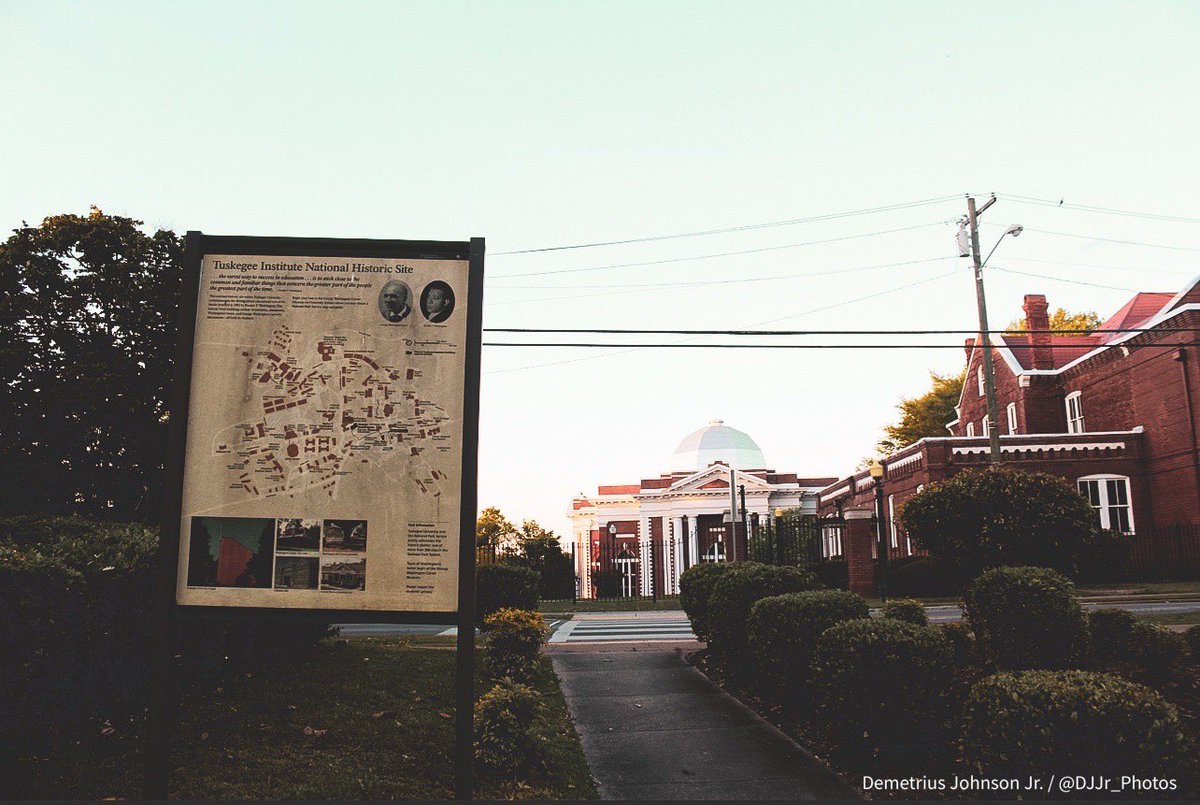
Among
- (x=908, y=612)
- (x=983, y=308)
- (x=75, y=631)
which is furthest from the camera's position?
(x=983, y=308)

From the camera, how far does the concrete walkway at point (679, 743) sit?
6.84m

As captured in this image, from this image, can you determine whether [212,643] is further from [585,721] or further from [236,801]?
[585,721]

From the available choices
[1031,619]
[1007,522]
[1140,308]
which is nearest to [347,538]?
[1031,619]

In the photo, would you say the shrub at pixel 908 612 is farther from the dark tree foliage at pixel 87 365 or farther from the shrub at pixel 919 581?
the shrub at pixel 919 581

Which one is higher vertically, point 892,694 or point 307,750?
point 892,694

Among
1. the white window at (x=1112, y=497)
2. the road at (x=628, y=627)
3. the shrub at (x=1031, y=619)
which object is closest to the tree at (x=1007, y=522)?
the shrub at (x=1031, y=619)

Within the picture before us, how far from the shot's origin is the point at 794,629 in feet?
28.6

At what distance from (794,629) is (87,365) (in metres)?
8.77

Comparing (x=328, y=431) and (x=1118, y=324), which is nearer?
(x=328, y=431)

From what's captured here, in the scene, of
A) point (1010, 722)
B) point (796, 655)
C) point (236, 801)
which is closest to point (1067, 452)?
point (796, 655)

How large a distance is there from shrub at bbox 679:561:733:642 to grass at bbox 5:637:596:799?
13.0 ft

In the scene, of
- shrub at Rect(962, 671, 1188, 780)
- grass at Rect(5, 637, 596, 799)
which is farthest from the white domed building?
shrub at Rect(962, 671, 1188, 780)

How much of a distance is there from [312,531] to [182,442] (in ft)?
3.61

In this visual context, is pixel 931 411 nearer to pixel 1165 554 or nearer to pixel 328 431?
pixel 1165 554
